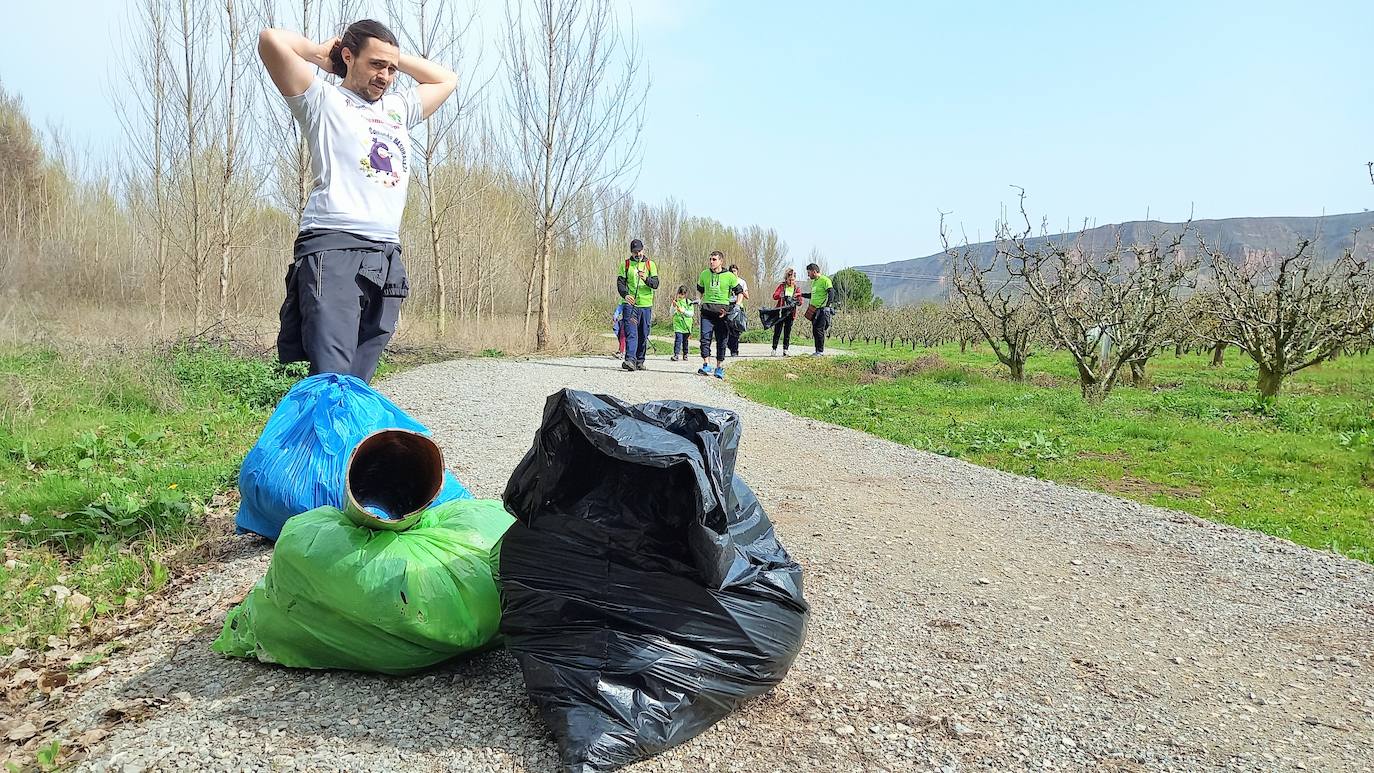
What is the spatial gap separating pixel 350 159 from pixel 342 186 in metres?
0.11

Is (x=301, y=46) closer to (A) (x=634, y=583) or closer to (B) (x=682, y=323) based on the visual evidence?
(A) (x=634, y=583)

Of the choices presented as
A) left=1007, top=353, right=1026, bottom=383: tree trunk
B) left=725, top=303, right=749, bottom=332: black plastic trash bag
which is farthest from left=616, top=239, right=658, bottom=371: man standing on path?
left=1007, top=353, right=1026, bottom=383: tree trunk

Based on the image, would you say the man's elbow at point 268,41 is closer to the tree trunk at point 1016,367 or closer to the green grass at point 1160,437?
the green grass at point 1160,437

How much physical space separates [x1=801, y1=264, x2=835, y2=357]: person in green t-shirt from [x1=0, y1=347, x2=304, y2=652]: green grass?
36.1 ft

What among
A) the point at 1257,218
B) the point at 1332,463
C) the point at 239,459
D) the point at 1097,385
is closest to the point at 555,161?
the point at 1097,385

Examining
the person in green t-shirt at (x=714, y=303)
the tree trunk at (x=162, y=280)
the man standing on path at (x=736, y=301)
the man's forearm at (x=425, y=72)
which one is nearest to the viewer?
the man's forearm at (x=425, y=72)

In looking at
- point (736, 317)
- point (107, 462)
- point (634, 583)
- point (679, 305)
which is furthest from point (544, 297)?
point (634, 583)

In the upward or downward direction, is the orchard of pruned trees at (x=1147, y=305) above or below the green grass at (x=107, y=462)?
above

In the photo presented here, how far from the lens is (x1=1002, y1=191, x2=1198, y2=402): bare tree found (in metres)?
12.3

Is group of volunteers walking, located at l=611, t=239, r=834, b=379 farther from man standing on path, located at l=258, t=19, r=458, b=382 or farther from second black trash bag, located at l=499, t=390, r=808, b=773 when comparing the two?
second black trash bag, located at l=499, t=390, r=808, b=773

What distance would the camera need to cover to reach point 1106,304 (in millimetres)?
13461

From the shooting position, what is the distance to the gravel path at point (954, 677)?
6.77 feet

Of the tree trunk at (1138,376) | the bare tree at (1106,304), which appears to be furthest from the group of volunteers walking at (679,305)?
the tree trunk at (1138,376)

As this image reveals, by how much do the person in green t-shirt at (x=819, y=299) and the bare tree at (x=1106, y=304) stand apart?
12.1 ft
